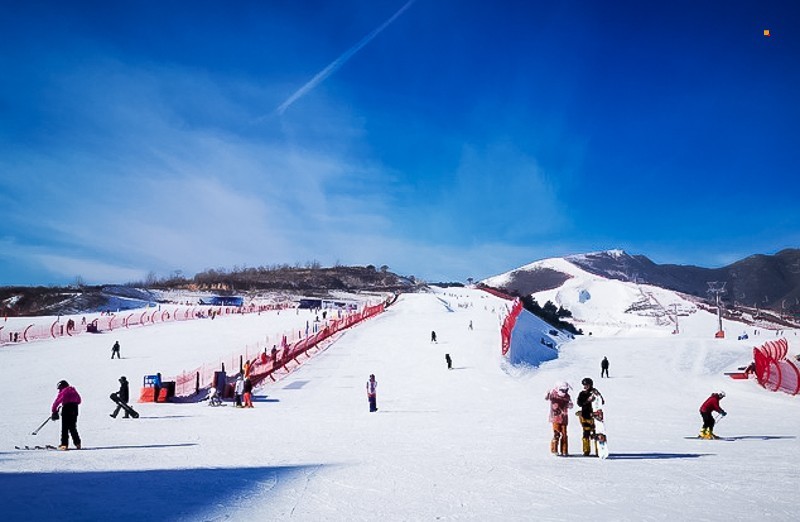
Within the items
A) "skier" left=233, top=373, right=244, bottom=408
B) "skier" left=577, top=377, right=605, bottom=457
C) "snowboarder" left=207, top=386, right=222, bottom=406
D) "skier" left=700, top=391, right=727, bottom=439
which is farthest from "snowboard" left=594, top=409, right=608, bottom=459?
"snowboarder" left=207, top=386, right=222, bottom=406

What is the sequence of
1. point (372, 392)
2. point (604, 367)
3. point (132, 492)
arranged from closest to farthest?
point (132, 492), point (372, 392), point (604, 367)

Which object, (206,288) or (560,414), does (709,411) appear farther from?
(206,288)

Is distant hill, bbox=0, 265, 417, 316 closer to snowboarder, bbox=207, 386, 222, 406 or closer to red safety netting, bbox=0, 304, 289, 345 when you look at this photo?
red safety netting, bbox=0, 304, 289, 345

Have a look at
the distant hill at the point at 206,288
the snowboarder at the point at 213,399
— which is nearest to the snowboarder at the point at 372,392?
the snowboarder at the point at 213,399

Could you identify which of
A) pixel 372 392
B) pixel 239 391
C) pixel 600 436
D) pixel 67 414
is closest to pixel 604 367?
pixel 372 392

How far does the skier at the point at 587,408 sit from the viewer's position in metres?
10.0

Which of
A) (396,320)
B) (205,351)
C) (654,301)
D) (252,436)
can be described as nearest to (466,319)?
(396,320)

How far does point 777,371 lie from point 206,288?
104 metres

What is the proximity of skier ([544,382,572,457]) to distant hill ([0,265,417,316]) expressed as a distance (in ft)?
180

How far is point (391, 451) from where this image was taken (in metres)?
11.2

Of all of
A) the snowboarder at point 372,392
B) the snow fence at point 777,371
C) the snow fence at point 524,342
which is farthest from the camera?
the snow fence at point 524,342

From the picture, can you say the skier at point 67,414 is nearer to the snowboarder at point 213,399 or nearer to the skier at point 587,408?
the snowboarder at point 213,399

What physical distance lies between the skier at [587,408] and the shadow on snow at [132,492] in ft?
15.2

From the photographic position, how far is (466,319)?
4881 cm
